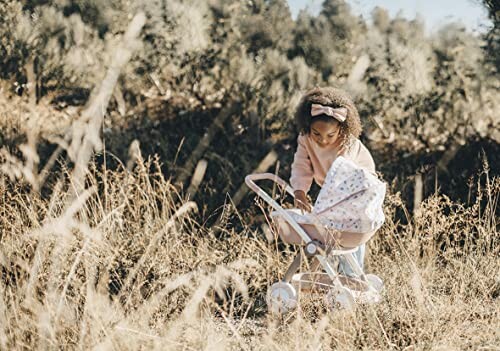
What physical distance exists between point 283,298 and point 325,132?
894mm

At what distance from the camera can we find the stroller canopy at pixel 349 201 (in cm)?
331

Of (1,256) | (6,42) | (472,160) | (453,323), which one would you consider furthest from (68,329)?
(6,42)

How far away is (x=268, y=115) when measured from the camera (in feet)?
22.2

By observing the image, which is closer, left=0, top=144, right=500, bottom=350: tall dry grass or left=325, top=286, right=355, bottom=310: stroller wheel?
left=0, top=144, right=500, bottom=350: tall dry grass

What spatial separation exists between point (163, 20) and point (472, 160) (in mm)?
3649

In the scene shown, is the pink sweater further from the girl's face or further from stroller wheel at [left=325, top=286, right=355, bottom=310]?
stroller wheel at [left=325, top=286, right=355, bottom=310]

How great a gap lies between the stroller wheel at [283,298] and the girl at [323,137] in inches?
15.1

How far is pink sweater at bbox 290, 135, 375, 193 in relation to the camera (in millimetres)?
3707

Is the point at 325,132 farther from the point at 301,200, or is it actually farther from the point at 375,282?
the point at 375,282

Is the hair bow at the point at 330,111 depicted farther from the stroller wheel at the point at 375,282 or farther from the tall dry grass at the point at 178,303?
the stroller wheel at the point at 375,282

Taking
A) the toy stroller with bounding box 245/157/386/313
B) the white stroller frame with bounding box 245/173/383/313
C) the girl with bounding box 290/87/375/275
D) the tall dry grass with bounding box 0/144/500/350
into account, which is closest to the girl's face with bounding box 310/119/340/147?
the girl with bounding box 290/87/375/275

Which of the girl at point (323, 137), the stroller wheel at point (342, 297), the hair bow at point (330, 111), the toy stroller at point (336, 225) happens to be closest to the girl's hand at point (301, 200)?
the girl at point (323, 137)

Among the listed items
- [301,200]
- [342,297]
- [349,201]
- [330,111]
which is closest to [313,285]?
[342,297]

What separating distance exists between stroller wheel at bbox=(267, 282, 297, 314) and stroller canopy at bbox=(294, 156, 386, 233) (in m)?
0.35
